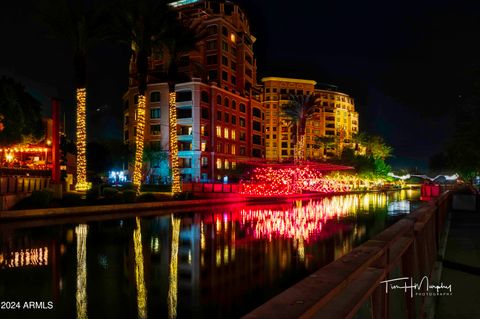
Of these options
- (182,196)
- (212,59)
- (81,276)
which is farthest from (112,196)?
(212,59)

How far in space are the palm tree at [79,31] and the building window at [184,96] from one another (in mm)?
40813

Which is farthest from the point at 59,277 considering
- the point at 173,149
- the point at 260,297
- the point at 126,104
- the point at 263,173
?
the point at 126,104

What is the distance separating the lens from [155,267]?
417 inches

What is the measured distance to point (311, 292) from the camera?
247 centimetres

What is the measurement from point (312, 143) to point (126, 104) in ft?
272

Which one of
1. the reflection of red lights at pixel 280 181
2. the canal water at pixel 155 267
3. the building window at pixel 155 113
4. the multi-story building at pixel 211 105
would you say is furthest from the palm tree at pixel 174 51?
the building window at pixel 155 113

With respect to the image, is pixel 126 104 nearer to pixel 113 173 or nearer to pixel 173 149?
pixel 113 173

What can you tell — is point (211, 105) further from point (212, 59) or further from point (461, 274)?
point (461, 274)

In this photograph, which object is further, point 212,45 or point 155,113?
point 212,45

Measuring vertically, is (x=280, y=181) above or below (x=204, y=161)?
below

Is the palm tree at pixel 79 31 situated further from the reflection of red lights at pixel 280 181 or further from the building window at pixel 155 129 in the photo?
the building window at pixel 155 129

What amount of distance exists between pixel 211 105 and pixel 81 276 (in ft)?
226

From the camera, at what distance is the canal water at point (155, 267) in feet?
23.8

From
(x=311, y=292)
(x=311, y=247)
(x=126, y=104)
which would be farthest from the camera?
(x=126, y=104)
